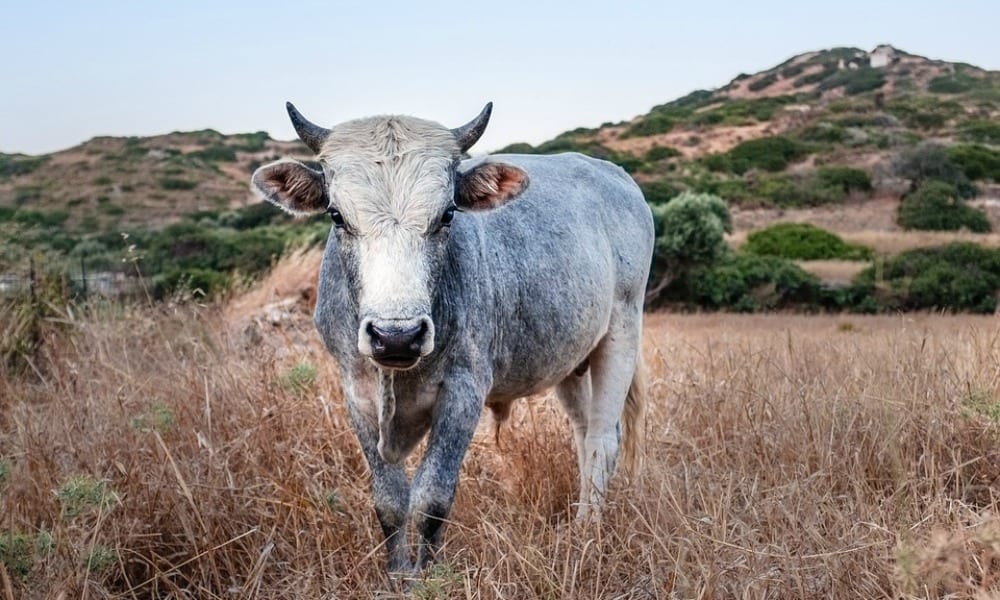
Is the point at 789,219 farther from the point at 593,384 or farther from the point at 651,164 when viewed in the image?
the point at 593,384

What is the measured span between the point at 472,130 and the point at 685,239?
21.2 metres

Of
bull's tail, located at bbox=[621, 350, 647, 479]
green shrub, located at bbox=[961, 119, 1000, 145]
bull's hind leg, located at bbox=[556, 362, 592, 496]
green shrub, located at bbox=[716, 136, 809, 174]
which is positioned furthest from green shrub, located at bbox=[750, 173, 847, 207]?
bull's hind leg, located at bbox=[556, 362, 592, 496]

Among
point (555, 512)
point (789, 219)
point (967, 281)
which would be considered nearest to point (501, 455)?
point (555, 512)

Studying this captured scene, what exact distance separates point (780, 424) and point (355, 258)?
2.92 metres

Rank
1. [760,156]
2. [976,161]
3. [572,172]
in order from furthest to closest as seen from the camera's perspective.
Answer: [760,156], [976,161], [572,172]

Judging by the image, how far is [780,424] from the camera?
17.7 feet

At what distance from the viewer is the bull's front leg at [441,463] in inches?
145

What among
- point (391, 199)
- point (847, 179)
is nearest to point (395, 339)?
point (391, 199)

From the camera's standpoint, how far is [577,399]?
557 cm

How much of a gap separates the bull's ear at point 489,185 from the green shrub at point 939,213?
29864 mm

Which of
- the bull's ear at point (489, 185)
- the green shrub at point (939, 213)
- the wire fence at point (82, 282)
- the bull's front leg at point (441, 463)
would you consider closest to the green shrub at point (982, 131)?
the green shrub at point (939, 213)

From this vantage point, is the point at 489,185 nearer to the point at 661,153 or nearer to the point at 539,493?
the point at 539,493

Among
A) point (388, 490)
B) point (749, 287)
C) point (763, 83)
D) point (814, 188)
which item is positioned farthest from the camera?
point (763, 83)

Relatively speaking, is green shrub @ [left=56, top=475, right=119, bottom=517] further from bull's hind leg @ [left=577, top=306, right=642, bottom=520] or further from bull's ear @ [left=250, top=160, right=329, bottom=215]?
bull's hind leg @ [left=577, top=306, right=642, bottom=520]
